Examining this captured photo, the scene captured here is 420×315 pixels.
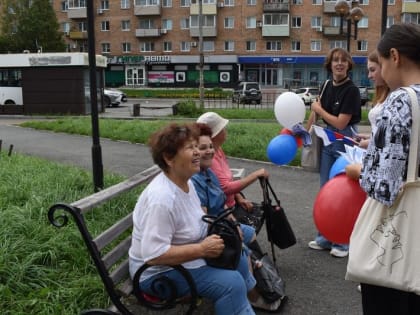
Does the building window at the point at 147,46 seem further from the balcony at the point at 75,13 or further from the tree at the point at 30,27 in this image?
the tree at the point at 30,27

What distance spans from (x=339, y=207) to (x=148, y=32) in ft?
211

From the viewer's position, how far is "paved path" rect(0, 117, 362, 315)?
12.9 feet

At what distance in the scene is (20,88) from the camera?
88.3ft

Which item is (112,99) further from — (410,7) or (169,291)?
(410,7)

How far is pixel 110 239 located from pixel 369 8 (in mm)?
63531

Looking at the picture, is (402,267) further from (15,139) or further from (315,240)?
(15,139)

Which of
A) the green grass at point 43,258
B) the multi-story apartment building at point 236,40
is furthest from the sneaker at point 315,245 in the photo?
the multi-story apartment building at point 236,40

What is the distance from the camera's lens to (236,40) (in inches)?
2469

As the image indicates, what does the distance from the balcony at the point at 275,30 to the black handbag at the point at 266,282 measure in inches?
2376

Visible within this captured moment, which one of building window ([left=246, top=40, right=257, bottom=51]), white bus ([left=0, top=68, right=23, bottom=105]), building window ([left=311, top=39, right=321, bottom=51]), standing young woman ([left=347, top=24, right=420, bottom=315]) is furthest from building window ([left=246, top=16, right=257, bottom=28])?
standing young woman ([left=347, top=24, right=420, bottom=315])

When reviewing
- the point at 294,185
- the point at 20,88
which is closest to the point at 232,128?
the point at 294,185

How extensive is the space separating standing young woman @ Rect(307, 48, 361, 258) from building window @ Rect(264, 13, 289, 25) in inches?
2342

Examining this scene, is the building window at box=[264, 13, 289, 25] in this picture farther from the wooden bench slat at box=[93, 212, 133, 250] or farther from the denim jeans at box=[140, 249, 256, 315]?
the denim jeans at box=[140, 249, 256, 315]

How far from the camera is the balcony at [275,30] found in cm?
6128
